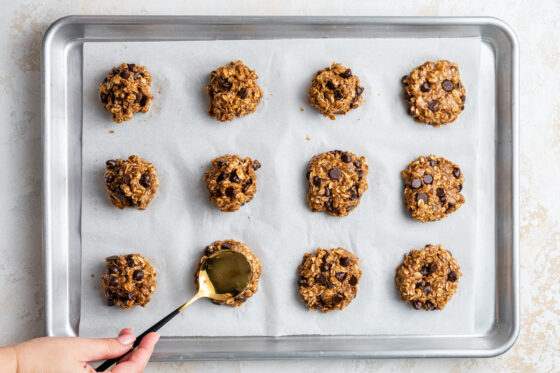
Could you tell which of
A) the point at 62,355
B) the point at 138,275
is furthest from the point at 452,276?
the point at 62,355

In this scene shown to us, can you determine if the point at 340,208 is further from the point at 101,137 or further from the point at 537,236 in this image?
the point at 101,137

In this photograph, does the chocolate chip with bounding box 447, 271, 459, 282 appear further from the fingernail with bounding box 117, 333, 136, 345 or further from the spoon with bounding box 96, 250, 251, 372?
the fingernail with bounding box 117, 333, 136, 345

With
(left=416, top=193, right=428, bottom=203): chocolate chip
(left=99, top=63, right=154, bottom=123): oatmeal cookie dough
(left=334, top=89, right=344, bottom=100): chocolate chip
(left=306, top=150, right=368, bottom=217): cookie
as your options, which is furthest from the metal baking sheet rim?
(left=306, top=150, right=368, bottom=217): cookie

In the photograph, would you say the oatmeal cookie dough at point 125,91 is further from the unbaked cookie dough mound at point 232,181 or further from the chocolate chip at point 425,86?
the chocolate chip at point 425,86

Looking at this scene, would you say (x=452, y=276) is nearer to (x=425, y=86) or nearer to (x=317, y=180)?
(x=317, y=180)

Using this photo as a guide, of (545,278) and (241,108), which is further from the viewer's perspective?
(545,278)

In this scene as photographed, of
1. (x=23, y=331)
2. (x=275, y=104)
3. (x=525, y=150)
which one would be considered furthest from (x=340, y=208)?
(x=23, y=331)
